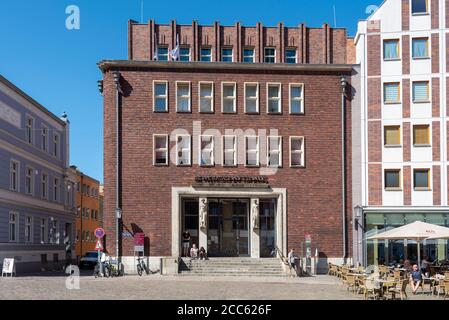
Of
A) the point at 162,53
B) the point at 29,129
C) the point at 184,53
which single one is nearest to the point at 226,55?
the point at 184,53

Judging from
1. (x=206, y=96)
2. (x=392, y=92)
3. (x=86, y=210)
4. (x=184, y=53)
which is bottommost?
(x=86, y=210)

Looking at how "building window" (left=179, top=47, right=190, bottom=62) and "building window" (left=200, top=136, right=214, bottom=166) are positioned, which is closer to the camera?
"building window" (left=200, top=136, right=214, bottom=166)

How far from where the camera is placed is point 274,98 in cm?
4078

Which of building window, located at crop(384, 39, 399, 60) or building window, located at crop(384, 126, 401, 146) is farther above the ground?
building window, located at crop(384, 39, 399, 60)

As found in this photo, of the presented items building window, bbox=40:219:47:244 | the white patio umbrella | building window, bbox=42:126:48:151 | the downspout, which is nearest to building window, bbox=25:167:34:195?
building window, bbox=40:219:47:244

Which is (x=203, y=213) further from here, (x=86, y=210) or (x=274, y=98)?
(x=86, y=210)

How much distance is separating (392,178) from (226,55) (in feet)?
42.7

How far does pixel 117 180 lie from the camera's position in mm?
39250

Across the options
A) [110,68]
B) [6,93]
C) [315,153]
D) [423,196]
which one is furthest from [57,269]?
[423,196]

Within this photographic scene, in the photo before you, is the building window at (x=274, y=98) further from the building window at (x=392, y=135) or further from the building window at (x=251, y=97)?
the building window at (x=392, y=135)

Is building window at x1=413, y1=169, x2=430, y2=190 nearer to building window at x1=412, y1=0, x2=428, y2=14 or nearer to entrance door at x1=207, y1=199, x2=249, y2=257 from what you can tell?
building window at x1=412, y1=0, x2=428, y2=14

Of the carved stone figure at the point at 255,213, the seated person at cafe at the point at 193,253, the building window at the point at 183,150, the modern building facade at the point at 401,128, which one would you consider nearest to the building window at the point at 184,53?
the building window at the point at 183,150

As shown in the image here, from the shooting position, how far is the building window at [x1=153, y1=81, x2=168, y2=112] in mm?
40000

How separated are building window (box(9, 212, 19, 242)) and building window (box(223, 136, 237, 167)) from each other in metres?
14.8
